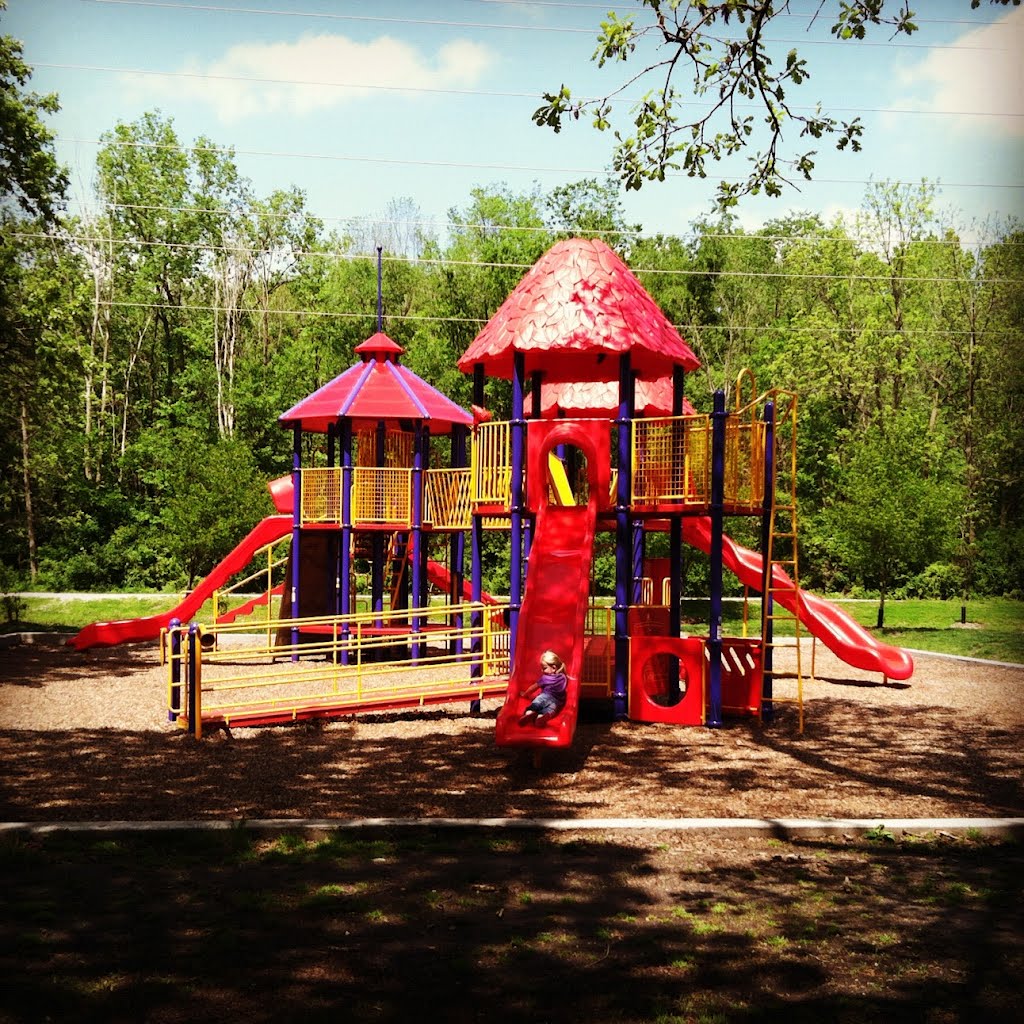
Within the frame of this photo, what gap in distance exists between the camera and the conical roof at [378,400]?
21000mm

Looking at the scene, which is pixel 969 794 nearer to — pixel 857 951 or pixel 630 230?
pixel 857 951

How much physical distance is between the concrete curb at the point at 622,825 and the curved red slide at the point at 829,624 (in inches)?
317

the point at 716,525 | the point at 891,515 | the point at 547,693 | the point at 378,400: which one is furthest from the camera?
the point at 891,515

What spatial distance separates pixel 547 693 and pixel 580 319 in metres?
5.65

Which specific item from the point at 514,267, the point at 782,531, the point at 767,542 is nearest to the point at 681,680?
the point at 767,542

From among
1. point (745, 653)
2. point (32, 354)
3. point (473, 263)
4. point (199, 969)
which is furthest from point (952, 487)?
point (199, 969)

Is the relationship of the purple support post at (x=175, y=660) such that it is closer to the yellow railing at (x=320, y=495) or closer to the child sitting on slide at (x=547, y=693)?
the child sitting on slide at (x=547, y=693)

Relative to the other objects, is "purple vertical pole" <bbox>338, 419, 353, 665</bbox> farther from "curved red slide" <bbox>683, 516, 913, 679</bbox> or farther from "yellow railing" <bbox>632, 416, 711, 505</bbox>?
"yellow railing" <bbox>632, 416, 711, 505</bbox>

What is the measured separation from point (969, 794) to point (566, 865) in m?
4.75

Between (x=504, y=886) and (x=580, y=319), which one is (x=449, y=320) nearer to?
(x=580, y=319)

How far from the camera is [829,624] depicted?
1806cm

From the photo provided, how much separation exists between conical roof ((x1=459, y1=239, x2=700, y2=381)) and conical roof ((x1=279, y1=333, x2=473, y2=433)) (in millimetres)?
5073

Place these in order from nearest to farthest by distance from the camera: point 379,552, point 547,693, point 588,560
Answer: point 547,693 → point 588,560 → point 379,552

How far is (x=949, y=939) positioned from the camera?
6.22m
